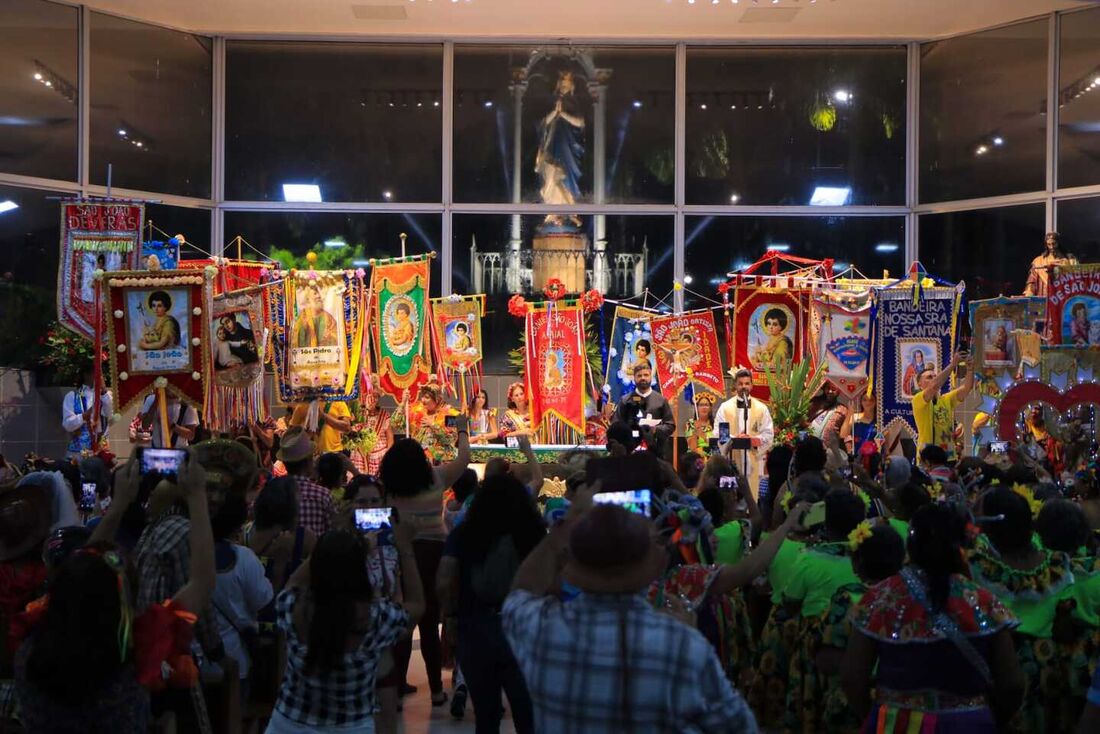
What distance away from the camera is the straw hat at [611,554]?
2.96 meters

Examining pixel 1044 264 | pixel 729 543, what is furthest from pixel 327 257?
pixel 729 543

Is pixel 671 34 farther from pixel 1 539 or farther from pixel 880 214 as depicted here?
→ pixel 1 539

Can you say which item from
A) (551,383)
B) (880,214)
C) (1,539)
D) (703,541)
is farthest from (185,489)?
(880,214)

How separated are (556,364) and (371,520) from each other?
33.5ft

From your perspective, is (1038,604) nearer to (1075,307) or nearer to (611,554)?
(611,554)

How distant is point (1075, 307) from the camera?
36.2ft

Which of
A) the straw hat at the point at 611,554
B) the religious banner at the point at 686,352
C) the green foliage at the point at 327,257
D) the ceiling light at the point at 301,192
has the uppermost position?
the ceiling light at the point at 301,192

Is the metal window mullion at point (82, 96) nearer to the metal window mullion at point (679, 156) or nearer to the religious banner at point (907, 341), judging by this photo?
the metal window mullion at point (679, 156)

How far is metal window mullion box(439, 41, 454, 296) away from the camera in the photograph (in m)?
17.6

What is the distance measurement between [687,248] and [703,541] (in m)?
12.9

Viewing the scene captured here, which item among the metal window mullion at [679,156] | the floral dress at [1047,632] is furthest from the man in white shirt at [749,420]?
the floral dress at [1047,632]

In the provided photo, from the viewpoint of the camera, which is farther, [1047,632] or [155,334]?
[155,334]

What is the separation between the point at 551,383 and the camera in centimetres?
1477

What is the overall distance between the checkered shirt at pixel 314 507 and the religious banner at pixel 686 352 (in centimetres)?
808
